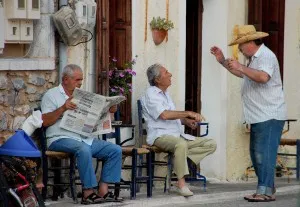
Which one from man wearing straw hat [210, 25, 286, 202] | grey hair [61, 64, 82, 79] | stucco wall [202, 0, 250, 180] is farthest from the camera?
stucco wall [202, 0, 250, 180]

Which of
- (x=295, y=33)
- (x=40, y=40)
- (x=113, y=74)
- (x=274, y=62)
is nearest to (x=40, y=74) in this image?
(x=40, y=40)

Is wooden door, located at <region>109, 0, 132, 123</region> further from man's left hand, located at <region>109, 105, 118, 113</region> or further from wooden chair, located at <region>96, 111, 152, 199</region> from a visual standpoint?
man's left hand, located at <region>109, 105, 118, 113</region>

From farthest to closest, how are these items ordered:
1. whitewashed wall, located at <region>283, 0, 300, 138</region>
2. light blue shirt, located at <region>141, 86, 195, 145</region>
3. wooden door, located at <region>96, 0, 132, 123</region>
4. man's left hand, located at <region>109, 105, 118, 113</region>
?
whitewashed wall, located at <region>283, 0, 300, 138</region> → wooden door, located at <region>96, 0, 132, 123</region> → light blue shirt, located at <region>141, 86, 195, 145</region> → man's left hand, located at <region>109, 105, 118, 113</region>

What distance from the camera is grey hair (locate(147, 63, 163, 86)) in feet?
44.7

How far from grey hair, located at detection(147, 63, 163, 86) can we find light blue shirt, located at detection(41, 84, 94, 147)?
138cm

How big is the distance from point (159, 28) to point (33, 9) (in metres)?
2.28

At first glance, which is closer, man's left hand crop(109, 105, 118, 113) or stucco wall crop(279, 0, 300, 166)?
man's left hand crop(109, 105, 118, 113)

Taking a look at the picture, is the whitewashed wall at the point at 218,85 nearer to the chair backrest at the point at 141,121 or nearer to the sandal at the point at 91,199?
the chair backrest at the point at 141,121

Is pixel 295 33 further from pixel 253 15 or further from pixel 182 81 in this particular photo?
pixel 182 81

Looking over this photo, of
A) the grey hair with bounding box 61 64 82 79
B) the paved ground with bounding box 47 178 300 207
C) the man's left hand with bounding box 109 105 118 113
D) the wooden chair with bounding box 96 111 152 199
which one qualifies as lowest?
the paved ground with bounding box 47 178 300 207

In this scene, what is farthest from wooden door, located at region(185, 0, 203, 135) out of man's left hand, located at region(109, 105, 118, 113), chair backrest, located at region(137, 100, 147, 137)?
man's left hand, located at region(109, 105, 118, 113)

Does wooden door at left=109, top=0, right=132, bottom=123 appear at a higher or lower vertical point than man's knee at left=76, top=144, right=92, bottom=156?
higher

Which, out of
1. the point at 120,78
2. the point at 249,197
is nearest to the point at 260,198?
the point at 249,197

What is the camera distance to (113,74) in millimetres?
13938
